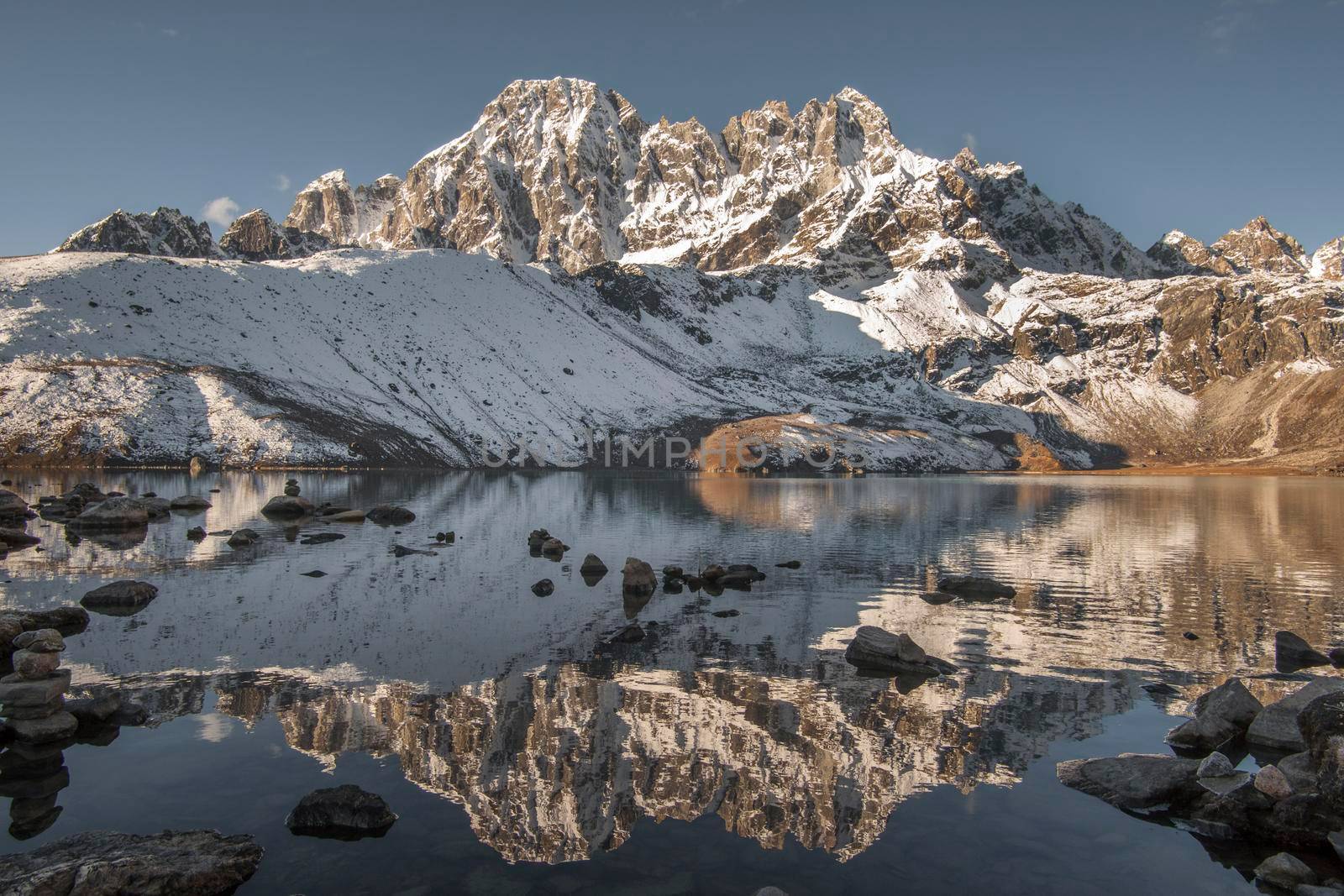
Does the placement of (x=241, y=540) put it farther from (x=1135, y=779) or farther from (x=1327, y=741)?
(x=1327, y=741)

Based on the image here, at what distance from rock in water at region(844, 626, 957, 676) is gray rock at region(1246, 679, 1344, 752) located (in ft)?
26.6

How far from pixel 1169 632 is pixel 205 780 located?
32.5 meters

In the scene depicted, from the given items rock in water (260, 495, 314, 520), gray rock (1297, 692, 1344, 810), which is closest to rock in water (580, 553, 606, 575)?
gray rock (1297, 692, 1344, 810)

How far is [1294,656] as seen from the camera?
27734mm

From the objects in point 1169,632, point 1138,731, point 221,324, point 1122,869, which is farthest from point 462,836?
point 221,324

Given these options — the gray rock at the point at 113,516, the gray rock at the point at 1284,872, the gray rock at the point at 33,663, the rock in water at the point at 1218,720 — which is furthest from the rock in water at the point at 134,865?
the gray rock at the point at 113,516

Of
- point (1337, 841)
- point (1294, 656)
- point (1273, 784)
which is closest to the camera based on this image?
point (1337, 841)

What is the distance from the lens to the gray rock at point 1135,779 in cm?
1730

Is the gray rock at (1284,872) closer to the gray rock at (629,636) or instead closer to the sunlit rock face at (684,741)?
the sunlit rock face at (684,741)

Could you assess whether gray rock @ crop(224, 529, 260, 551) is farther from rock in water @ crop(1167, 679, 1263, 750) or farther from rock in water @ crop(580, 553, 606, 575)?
rock in water @ crop(1167, 679, 1263, 750)

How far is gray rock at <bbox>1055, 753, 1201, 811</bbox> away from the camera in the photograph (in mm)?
17297

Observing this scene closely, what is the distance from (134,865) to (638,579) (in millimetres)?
27384

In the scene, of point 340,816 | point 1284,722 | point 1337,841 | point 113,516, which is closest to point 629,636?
point 340,816

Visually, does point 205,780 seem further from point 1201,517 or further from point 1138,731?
point 1201,517
